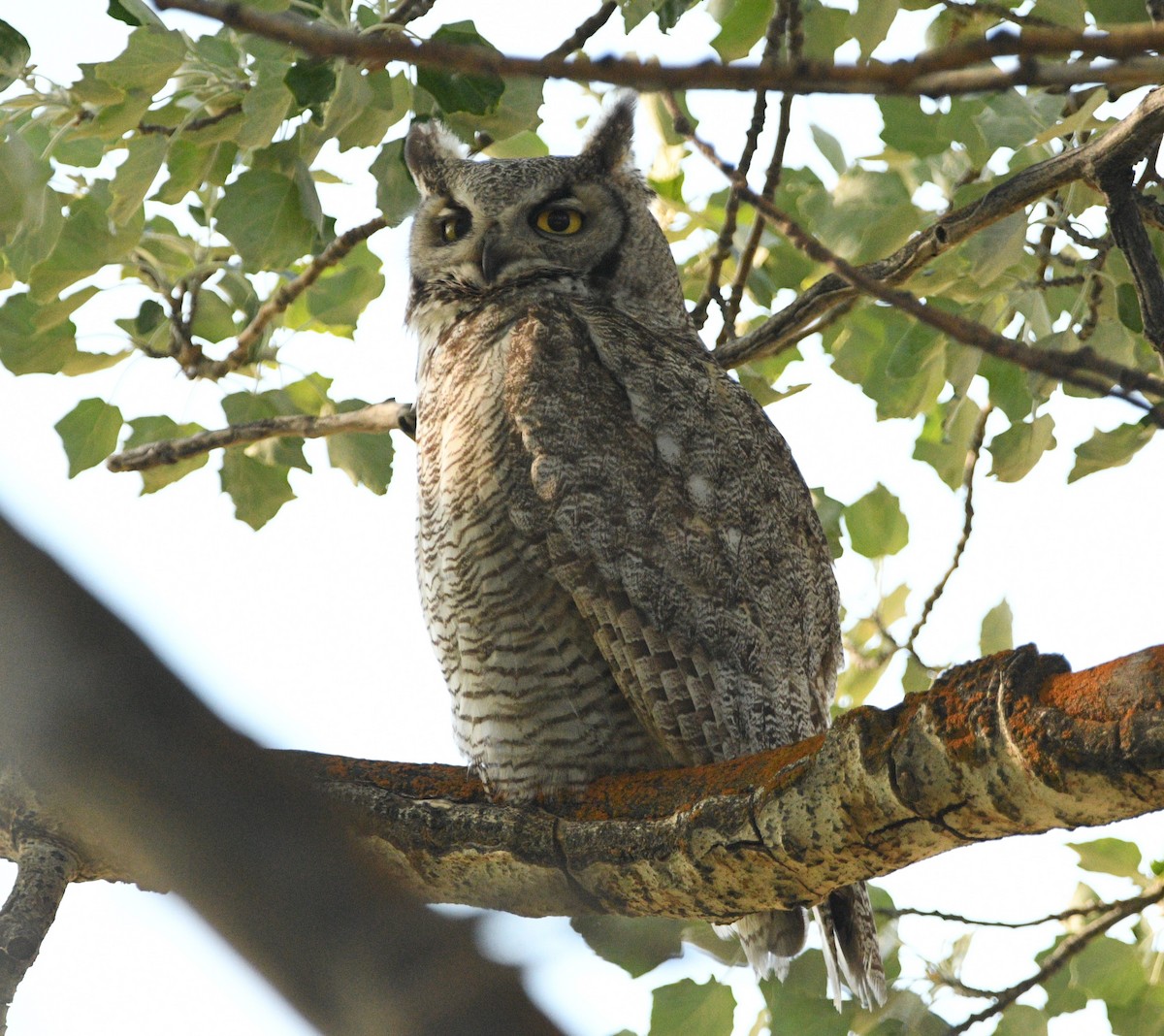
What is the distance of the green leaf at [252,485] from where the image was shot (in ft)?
10.9

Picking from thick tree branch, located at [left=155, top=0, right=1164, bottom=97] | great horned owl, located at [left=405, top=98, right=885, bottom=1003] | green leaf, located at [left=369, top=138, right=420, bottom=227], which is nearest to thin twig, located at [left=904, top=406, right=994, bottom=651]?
great horned owl, located at [left=405, top=98, right=885, bottom=1003]

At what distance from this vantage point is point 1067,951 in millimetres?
2883

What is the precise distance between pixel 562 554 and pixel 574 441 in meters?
0.26

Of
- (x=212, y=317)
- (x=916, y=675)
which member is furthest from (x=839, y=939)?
(x=212, y=317)

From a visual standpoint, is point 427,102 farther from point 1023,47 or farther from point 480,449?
point 1023,47

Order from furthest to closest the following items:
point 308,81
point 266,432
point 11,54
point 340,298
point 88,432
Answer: point 340,298, point 88,432, point 266,432, point 11,54, point 308,81

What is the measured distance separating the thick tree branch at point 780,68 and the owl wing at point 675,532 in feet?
5.99

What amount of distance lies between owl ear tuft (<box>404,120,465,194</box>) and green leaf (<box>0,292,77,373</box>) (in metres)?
1.09

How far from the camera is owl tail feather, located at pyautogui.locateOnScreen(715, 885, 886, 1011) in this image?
2.63 meters

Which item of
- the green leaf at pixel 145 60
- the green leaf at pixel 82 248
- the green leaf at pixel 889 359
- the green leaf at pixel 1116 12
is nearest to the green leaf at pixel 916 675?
the green leaf at pixel 889 359

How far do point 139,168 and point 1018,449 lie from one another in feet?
6.60

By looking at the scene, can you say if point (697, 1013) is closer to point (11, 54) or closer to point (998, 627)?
point (998, 627)

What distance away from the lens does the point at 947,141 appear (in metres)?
2.78

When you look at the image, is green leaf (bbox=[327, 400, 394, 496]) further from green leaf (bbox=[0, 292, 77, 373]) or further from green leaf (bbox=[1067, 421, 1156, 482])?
green leaf (bbox=[1067, 421, 1156, 482])
